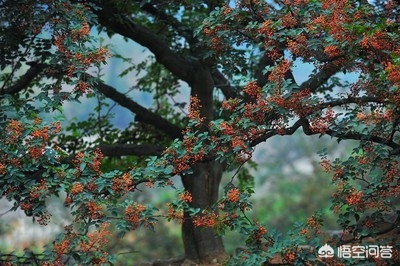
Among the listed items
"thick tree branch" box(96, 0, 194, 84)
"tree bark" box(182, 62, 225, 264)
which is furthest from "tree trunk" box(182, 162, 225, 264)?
"thick tree branch" box(96, 0, 194, 84)

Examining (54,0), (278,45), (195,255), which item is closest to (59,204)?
(195,255)

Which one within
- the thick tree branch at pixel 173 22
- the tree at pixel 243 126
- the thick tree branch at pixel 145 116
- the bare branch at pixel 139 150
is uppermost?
the thick tree branch at pixel 173 22

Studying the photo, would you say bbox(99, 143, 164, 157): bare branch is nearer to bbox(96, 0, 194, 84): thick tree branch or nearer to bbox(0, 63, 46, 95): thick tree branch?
bbox(96, 0, 194, 84): thick tree branch

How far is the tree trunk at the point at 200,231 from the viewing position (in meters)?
6.12

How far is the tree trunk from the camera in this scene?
612cm

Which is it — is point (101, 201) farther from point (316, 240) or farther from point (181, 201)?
point (316, 240)

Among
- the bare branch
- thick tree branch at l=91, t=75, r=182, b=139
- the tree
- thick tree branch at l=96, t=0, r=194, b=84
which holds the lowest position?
the tree

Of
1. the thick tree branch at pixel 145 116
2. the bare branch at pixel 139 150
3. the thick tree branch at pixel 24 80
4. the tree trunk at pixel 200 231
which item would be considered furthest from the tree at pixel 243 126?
the tree trunk at pixel 200 231

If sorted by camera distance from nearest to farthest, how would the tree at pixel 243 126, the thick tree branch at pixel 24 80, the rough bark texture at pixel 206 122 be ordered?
the tree at pixel 243 126
the thick tree branch at pixel 24 80
the rough bark texture at pixel 206 122

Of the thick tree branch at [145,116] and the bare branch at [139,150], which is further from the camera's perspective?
the thick tree branch at [145,116]

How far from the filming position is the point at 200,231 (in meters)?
6.10

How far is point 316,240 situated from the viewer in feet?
12.8

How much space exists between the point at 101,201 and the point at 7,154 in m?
0.63

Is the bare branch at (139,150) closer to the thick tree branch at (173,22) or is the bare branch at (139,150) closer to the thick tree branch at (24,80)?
the thick tree branch at (24,80)
